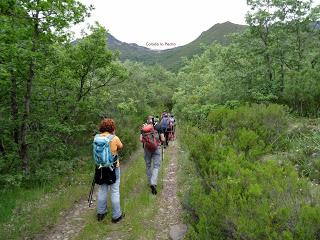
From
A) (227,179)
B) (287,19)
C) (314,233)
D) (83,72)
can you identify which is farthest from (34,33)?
(287,19)

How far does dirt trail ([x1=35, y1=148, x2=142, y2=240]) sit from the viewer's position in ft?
21.8

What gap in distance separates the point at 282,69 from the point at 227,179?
56.1 ft

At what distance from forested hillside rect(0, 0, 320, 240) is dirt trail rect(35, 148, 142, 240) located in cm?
18

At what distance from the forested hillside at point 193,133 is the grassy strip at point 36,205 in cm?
3

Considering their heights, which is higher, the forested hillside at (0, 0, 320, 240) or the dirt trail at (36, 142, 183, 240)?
the forested hillside at (0, 0, 320, 240)

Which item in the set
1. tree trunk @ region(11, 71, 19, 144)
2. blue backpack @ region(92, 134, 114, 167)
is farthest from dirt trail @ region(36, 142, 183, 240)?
tree trunk @ region(11, 71, 19, 144)

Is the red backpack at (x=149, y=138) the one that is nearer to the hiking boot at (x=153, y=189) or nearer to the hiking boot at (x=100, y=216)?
the hiking boot at (x=153, y=189)

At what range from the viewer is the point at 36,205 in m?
8.14

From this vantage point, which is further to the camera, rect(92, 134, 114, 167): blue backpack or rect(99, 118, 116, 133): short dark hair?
rect(99, 118, 116, 133): short dark hair

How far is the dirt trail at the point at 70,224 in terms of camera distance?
6.64 m

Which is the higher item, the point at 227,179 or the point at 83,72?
the point at 83,72

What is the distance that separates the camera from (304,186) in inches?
164

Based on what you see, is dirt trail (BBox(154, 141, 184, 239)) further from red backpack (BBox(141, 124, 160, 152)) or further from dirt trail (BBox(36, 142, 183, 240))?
red backpack (BBox(141, 124, 160, 152))

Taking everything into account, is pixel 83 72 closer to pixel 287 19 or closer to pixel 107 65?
pixel 107 65
